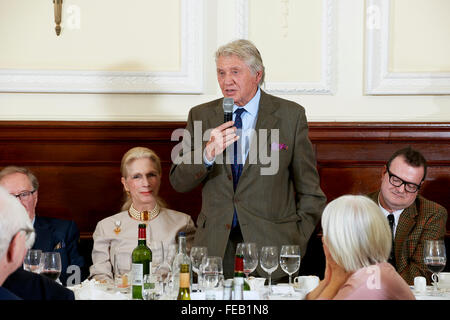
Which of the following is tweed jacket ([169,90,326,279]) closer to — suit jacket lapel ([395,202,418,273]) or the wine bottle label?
suit jacket lapel ([395,202,418,273])

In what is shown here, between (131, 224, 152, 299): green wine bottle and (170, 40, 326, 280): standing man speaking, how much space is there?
475mm

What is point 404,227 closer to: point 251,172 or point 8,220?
point 251,172

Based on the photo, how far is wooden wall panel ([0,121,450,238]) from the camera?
441cm

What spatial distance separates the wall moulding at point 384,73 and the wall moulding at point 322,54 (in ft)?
0.75

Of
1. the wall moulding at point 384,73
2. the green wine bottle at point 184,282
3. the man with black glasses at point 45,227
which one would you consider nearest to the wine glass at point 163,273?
the green wine bottle at point 184,282

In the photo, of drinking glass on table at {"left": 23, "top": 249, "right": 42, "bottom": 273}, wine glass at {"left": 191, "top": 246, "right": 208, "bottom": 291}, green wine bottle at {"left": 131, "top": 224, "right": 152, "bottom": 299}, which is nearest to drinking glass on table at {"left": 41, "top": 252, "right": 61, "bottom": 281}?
drinking glass on table at {"left": 23, "top": 249, "right": 42, "bottom": 273}

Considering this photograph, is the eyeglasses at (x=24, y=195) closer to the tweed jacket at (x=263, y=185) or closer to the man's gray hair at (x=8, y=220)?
the tweed jacket at (x=263, y=185)

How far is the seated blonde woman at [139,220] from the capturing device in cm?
362

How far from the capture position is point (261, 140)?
133 inches

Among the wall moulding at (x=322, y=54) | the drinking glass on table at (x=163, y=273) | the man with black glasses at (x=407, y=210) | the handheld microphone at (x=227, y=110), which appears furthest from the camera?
the wall moulding at (x=322, y=54)

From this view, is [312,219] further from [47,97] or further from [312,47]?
[47,97]

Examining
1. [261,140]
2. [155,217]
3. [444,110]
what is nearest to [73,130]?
[155,217]

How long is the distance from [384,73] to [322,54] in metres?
0.42
